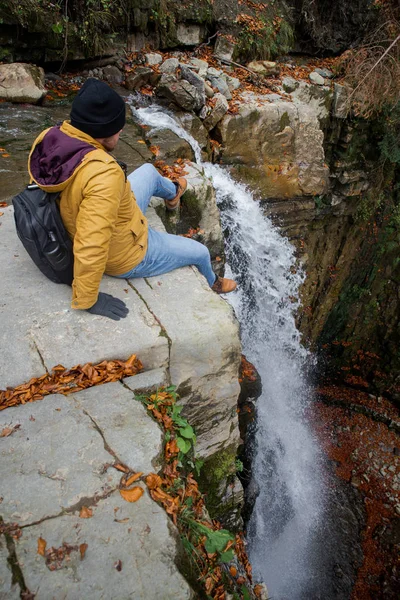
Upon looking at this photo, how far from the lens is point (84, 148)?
240cm

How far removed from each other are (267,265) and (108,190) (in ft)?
17.1

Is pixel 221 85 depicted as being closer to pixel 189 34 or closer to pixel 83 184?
pixel 189 34

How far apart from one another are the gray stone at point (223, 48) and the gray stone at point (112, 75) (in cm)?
220

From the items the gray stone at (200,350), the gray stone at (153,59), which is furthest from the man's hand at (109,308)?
the gray stone at (153,59)

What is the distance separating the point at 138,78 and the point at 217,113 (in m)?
1.51

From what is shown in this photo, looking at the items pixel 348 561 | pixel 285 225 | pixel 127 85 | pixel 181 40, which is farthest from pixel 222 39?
pixel 348 561

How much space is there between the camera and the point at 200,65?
24.5 ft

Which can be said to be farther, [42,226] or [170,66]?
[170,66]

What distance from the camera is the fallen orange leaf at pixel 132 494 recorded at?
2084mm

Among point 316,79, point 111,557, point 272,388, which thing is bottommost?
point 272,388

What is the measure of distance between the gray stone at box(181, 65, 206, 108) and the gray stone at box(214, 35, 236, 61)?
1707 mm

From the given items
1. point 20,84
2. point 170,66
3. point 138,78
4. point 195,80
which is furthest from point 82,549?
point 170,66

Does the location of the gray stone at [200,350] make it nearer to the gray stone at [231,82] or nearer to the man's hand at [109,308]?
the man's hand at [109,308]

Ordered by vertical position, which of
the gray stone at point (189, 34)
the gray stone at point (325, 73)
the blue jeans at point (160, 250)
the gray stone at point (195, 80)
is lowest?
the blue jeans at point (160, 250)
